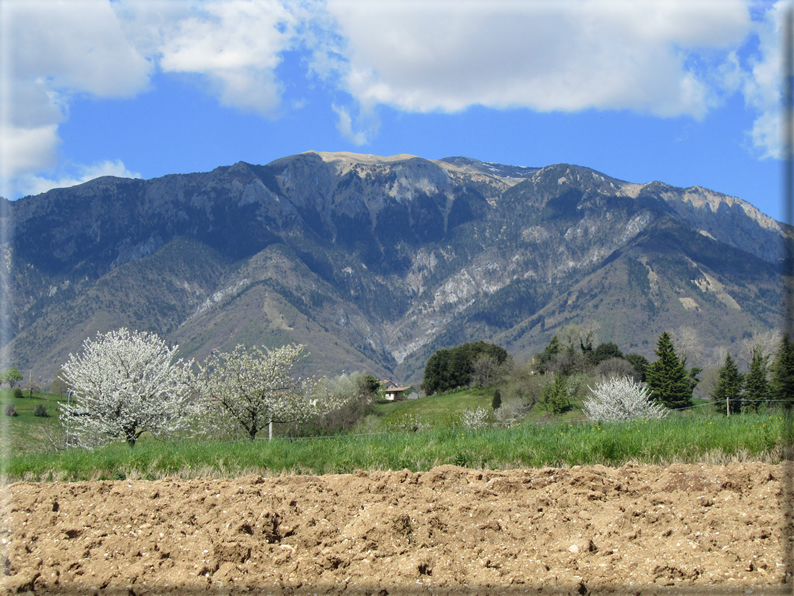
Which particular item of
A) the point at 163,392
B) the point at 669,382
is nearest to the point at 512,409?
the point at 669,382

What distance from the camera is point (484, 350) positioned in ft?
392

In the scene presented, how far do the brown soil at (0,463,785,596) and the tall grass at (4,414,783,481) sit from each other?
1.33m

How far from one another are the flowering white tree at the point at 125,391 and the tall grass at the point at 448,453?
16.2 m

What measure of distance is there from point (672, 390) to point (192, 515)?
68.6 meters

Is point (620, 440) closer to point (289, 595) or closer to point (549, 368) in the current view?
point (289, 595)

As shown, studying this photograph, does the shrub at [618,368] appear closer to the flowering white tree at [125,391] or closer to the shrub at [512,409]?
the shrub at [512,409]

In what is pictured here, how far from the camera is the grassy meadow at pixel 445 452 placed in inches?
348

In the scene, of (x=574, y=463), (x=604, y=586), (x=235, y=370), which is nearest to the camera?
(x=604, y=586)

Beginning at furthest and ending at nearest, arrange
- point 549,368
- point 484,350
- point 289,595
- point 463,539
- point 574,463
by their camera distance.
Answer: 1. point 484,350
2. point 549,368
3. point 574,463
4. point 463,539
5. point 289,595

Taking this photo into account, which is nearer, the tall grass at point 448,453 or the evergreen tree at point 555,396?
the tall grass at point 448,453

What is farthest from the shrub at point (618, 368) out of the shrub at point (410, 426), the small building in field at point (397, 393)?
the shrub at point (410, 426)

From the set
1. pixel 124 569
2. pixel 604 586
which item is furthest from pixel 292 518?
pixel 604 586

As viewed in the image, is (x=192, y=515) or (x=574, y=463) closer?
(x=192, y=515)

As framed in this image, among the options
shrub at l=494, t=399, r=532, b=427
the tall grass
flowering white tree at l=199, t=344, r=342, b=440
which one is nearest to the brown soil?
the tall grass
